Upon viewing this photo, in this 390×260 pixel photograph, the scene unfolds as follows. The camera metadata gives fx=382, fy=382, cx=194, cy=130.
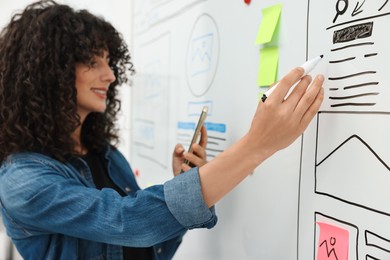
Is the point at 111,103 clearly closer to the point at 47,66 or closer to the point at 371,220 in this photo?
the point at 47,66

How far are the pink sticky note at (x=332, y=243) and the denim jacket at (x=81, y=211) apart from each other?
14 centimetres

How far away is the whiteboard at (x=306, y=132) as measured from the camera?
43 centimetres

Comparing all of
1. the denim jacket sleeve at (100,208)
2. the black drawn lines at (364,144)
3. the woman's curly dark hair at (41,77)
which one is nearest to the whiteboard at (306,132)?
the black drawn lines at (364,144)

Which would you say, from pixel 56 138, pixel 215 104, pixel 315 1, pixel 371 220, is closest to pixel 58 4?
pixel 56 138

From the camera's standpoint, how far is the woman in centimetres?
50

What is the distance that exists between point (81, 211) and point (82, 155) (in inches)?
11.2

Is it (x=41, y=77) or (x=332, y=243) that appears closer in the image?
(x=332, y=243)

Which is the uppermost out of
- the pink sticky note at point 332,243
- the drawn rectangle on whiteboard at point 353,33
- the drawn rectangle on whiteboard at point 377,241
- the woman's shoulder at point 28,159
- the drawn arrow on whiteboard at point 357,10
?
the drawn arrow on whiteboard at point 357,10

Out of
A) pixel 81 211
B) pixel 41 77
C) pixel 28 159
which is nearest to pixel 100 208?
pixel 81 211

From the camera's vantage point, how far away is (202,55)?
0.80 meters

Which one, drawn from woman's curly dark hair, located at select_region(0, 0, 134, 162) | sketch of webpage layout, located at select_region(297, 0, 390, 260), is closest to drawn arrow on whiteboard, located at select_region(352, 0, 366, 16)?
sketch of webpage layout, located at select_region(297, 0, 390, 260)

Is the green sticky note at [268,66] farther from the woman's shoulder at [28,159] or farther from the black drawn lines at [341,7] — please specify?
the woman's shoulder at [28,159]

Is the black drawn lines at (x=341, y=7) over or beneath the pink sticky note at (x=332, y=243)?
over

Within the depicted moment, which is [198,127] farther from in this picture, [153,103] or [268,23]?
[153,103]
